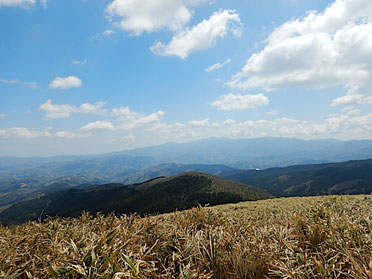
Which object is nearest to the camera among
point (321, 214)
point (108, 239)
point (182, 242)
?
point (108, 239)

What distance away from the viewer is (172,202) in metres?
87.4

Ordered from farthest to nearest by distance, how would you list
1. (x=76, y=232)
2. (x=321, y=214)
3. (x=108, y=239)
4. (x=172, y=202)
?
(x=172, y=202) < (x=321, y=214) < (x=76, y=232) < (x=108, y=239)

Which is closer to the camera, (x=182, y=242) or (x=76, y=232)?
(x=182, y=242)

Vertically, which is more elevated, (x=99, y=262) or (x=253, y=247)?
(x=99, y=262)

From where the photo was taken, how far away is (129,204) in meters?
105

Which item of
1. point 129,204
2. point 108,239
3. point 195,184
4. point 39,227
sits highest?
point 108,239

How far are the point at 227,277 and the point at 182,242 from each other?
0.94 metres

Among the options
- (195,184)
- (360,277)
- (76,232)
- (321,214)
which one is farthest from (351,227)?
(195,184)

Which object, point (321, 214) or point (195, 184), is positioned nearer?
point (321, 214)

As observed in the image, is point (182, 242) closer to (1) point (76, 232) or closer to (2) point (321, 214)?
(1) point (76, 232)

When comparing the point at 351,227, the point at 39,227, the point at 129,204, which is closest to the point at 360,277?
the point at 351,227

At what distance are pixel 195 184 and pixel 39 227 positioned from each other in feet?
342

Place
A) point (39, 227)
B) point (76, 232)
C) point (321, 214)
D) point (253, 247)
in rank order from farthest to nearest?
point (321, 214) → point (39, 227) → point (76, 232) → point (253, 247)

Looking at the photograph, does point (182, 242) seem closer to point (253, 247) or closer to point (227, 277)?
point (227, 277)
